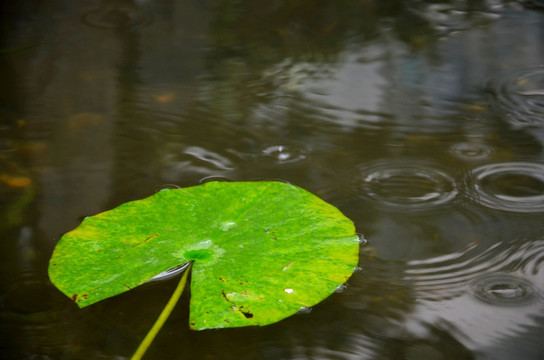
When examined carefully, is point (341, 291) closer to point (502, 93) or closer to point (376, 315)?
point (376, 315)

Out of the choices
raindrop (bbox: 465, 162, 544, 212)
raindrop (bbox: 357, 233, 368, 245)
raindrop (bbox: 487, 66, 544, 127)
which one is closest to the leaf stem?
raindrop (bbox: 357, 233, 368, 245)

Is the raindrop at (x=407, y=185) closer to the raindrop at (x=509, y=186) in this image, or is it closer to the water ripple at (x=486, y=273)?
the raindrop at (x=509, y=186)

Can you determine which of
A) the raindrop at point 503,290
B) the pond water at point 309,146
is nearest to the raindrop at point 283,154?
the pond water at point 309,146

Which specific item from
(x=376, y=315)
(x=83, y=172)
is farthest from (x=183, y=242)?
(x=83, y=172)

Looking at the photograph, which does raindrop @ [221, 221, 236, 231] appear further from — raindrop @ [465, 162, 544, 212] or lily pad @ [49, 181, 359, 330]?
raindrop @ [465, 162, 544, 212]

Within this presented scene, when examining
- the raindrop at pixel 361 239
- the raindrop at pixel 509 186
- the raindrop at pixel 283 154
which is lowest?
the raindrop at pixel 361 239

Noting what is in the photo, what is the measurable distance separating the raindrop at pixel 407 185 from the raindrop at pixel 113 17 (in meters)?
1.21

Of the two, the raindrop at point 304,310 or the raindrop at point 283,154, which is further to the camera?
the raindrop at point 283,154

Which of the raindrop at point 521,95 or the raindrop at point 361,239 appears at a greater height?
the raindrop at point 521,95

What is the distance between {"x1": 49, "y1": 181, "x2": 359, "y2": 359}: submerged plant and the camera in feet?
3.08

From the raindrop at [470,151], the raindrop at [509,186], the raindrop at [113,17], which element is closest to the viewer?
the raindrop at [509,186]

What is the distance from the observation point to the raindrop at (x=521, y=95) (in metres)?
1.53

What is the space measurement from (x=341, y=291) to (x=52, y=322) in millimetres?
486

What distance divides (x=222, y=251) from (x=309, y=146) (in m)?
0.50
